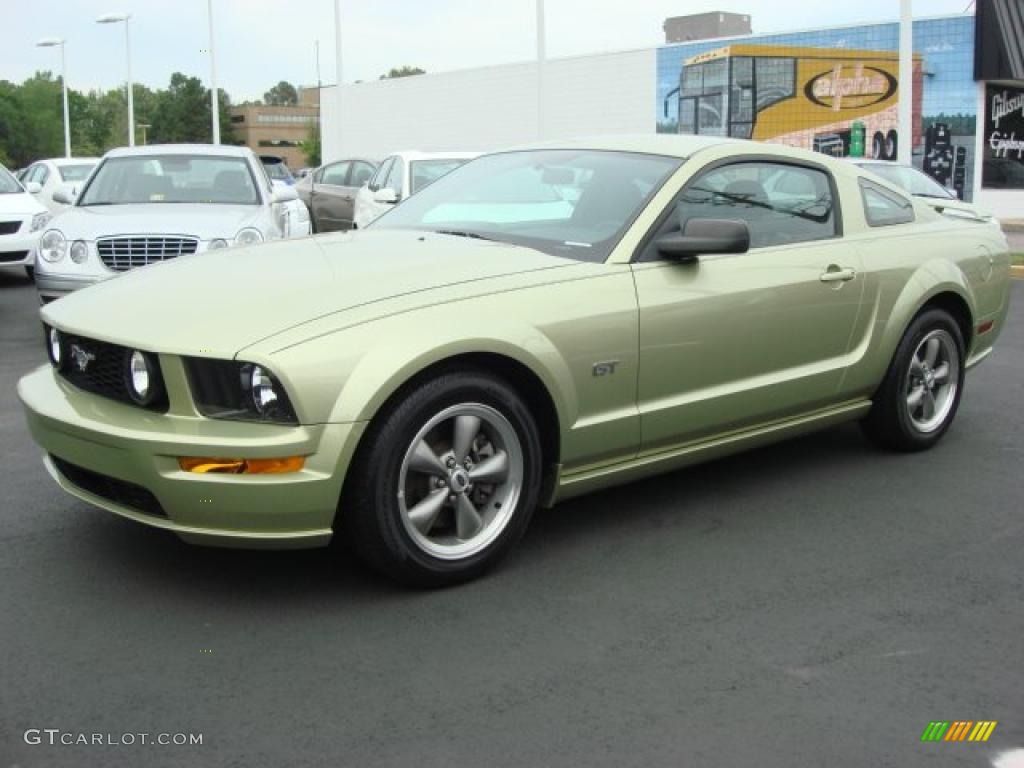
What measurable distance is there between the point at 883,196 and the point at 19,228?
10042mm

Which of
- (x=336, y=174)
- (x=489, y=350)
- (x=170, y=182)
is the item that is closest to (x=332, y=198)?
(x=336, y=174)

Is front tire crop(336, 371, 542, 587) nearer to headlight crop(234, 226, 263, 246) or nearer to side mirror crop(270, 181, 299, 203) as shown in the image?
headlight crop(234, 226, 263, 246)

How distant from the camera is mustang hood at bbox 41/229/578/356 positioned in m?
3.56

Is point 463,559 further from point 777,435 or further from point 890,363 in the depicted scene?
point 890,363

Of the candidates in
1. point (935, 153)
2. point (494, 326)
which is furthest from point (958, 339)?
point (935, 153)

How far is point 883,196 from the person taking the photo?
559cm

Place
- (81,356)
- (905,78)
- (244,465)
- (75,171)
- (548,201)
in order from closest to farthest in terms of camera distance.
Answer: (244,465), (81,356), (548,201), (905,78), (75,171)

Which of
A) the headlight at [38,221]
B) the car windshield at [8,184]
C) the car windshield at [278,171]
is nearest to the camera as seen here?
the headlight at [38,221]

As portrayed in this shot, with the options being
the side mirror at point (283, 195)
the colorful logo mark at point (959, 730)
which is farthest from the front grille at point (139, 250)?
the colorful logo mark at point (959, 730)

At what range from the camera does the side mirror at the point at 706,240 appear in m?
4.25

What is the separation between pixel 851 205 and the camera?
5.32 m

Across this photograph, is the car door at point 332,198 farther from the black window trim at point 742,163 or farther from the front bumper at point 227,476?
the front bumper at point 227,476

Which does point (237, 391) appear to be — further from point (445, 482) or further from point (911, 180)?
point (911, 180)

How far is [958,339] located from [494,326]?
304cm
